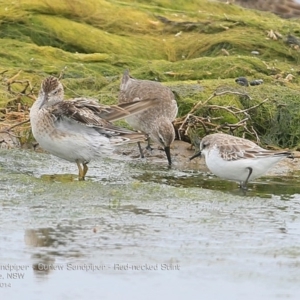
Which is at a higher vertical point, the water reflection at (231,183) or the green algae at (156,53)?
the green algae at (156,53)

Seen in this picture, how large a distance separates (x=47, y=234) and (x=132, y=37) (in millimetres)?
8825

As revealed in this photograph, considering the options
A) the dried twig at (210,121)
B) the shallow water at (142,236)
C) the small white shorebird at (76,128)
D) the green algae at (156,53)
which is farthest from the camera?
the green algae at (156,53)

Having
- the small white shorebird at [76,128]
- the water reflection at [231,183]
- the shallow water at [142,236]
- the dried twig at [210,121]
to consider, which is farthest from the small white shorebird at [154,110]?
the small white shorebird at [76,128]

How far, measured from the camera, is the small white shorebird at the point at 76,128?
998cm

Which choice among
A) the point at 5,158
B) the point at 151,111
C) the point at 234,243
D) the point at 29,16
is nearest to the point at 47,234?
the point at 234,243

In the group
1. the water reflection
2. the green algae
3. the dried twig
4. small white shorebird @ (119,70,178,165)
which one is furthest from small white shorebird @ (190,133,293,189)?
the green algae

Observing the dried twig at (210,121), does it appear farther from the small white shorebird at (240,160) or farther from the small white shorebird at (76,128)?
the small white shorebird at (76,128)

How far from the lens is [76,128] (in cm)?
1005

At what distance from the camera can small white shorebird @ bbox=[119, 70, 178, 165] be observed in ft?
38.8

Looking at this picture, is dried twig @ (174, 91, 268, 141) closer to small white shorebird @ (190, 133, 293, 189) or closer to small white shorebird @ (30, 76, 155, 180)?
small white shorebird @ (190, 133, 293, 189)

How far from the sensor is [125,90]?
41.3 ft

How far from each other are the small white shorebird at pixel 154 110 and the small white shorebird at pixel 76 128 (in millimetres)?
1503

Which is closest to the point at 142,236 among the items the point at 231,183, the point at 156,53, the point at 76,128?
the point at 76,128

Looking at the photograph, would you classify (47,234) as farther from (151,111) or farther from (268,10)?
(268,10)
